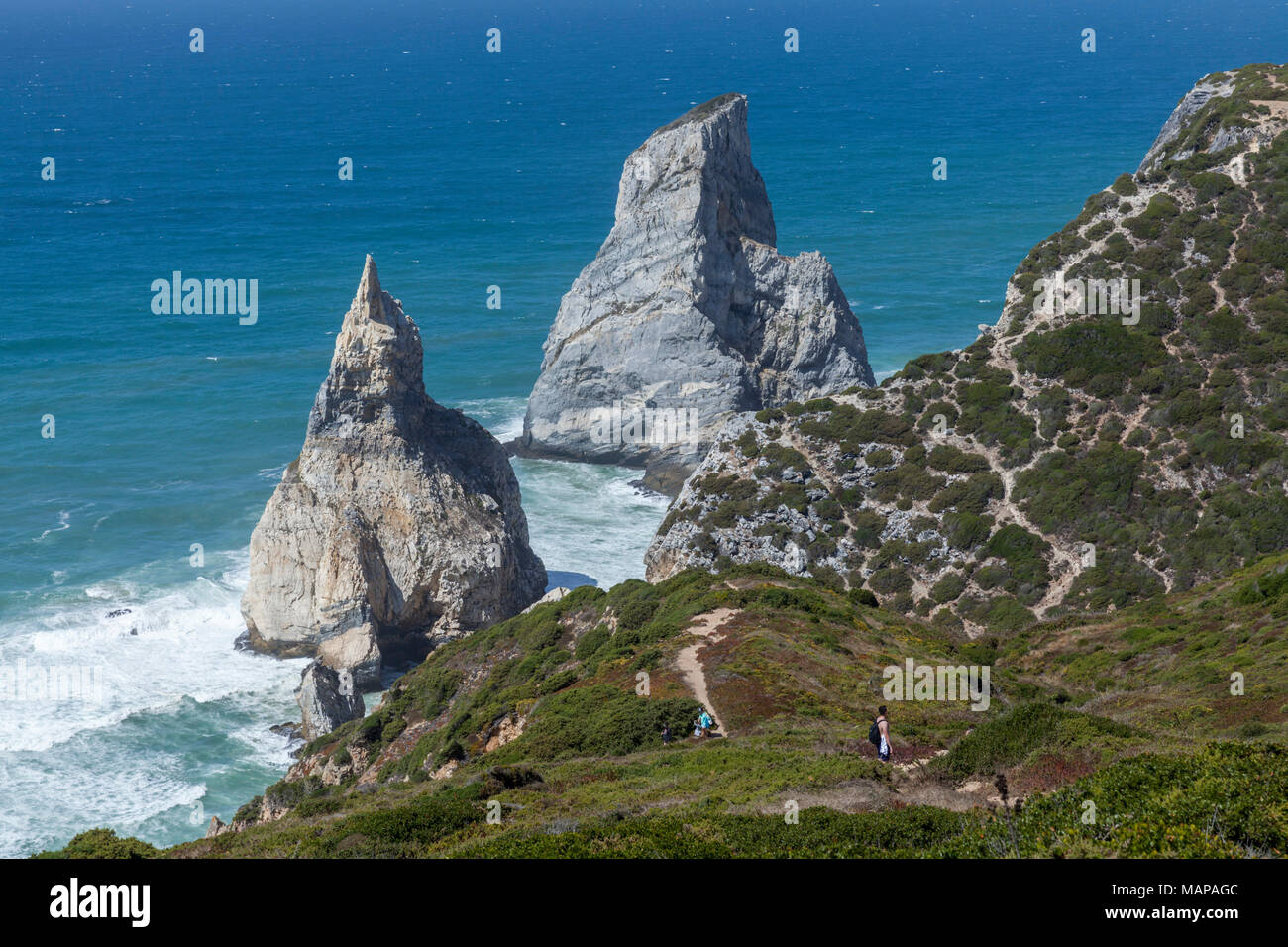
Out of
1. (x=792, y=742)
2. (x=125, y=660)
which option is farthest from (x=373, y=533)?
(x=792, y=742)

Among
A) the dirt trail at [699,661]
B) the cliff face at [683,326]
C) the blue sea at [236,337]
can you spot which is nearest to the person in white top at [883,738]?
the dirt trail at [699,661]

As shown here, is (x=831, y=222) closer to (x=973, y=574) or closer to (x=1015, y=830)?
(x=973, y=574)

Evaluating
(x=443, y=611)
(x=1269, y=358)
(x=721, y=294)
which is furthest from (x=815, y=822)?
(x=721, y=294)

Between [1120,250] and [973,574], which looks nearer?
[973,574]

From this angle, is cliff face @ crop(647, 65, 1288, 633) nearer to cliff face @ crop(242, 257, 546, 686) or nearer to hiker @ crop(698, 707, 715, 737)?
cliff face @ crop(242, 257, 546, 686)

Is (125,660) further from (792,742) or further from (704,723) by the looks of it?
(792,742)

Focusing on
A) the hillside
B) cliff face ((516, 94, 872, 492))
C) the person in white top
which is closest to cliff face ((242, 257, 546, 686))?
the hillside
